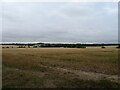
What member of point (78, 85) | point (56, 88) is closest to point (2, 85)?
Result: point (56, 88)

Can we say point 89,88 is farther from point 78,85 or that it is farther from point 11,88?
point 11,88

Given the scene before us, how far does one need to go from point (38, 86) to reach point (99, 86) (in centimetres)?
381

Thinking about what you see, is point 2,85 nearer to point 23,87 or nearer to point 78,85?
point 23,87

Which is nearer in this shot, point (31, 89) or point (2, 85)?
point (31, 89)

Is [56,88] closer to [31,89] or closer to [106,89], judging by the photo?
[31,89]

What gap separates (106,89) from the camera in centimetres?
836

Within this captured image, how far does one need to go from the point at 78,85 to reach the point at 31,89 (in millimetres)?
2967

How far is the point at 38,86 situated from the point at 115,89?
465 centimetres

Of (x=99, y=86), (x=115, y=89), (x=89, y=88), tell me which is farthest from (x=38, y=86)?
(x=115, y=89)

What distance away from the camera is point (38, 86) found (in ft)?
28.7

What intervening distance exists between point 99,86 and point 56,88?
107 inches

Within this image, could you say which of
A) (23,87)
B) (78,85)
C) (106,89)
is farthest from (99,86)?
(23,87)

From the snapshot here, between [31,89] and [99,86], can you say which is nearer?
[31,89]

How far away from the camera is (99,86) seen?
8.91 meters
